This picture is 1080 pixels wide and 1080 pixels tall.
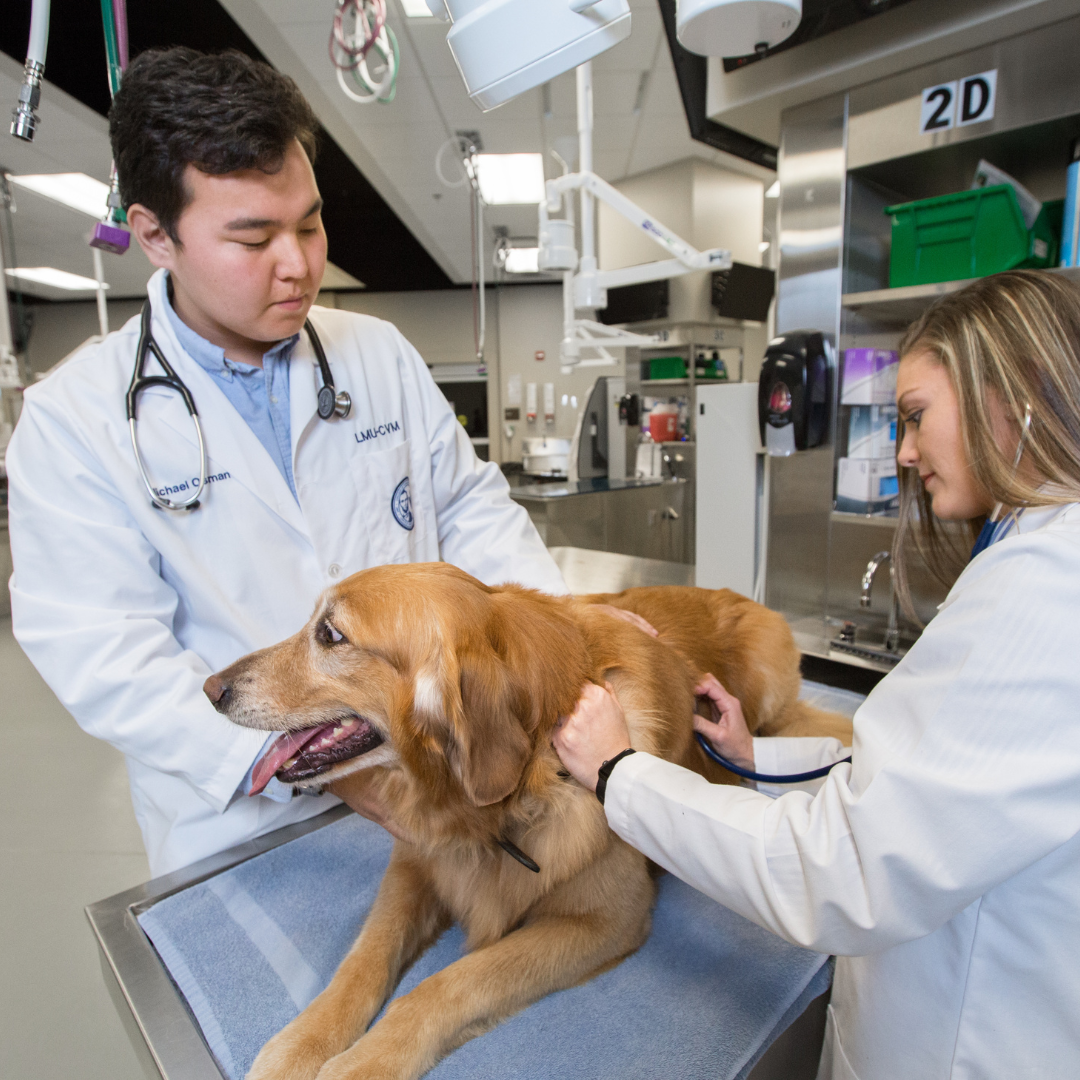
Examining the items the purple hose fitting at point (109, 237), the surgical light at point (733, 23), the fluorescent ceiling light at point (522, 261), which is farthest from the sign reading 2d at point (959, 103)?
the fluorescent ceiling light at point (522, 261)

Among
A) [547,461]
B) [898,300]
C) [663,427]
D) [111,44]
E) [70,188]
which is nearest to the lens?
[111,44]

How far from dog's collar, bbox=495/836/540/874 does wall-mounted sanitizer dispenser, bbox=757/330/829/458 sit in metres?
1.81

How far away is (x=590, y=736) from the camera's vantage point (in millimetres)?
921

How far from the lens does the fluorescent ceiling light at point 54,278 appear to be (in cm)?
934

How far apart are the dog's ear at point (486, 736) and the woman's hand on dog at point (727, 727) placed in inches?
19.4

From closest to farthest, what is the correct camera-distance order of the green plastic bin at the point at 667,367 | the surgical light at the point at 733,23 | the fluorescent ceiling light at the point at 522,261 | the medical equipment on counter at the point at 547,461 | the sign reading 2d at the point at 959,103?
the surgical light at the point at 733,23
the sign reading 2d at the point at 959,103
the green plastic bin at the point at 667,367
the medical equipment on counter at the point at 547,461
the fluorescent ceiling light at the point at 522,261

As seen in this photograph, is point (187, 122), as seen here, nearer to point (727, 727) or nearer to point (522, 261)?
point (727, 727)

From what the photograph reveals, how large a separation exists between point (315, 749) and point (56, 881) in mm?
2338

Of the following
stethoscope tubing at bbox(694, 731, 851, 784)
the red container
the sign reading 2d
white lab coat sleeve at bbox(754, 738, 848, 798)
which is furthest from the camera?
the red container

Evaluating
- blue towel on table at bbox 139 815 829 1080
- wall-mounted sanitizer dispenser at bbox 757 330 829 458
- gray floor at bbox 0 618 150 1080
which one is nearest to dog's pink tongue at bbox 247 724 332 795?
blue towel on table at bbox 139 815 829 1080

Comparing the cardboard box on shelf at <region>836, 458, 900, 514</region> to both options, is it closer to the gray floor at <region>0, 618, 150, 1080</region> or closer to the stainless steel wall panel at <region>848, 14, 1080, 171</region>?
the stainless steel wall panel at <region>848, 14, 1080, 171</region>

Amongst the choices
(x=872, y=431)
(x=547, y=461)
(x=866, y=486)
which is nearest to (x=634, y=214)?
(x=872, y=431)

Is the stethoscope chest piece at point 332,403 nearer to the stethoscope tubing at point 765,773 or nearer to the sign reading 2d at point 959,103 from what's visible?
the stethoscope tubing at point 765,773

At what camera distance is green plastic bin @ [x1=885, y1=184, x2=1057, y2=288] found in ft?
6.00
